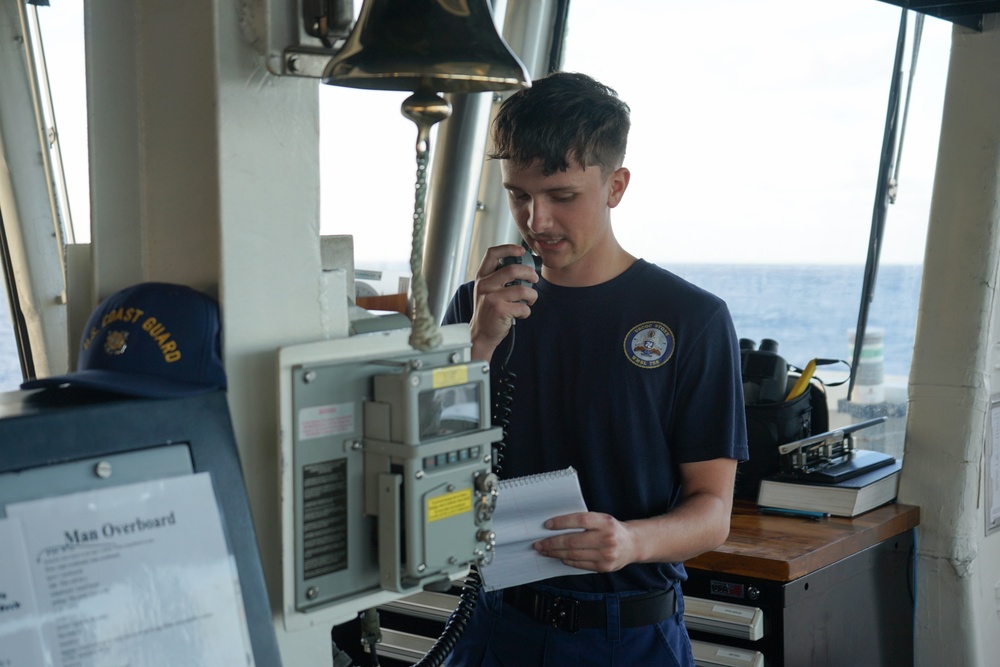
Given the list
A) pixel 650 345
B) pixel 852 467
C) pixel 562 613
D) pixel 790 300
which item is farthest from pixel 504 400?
pixel 790 300

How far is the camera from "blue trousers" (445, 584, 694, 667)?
174cm

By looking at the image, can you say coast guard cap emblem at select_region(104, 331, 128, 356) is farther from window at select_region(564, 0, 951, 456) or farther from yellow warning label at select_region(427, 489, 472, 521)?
window at select_region(564, 0, 951, 456)

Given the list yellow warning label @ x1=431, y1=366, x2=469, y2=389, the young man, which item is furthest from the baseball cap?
the young man

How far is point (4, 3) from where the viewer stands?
3.57m

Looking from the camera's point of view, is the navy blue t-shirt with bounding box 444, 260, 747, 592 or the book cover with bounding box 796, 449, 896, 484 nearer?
the navy blue t-shirt with bounding box 444, 260, 747, 592

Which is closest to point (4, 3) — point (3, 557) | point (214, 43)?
point (214, 43)

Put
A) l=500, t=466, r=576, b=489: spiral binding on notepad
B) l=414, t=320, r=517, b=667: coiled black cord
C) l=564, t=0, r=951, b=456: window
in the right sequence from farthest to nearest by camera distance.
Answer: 1. l=564, t=0, r=951, b=456: window
2. l=500, t=466, r=576, b=489: spiral binding on notepad
3. l=414, t=320, r=517, b=667: coiled black cord

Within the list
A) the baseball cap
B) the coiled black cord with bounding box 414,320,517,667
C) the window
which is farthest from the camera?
the window

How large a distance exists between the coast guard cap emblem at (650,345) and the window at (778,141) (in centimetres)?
31

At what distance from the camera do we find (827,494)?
9.22 ft

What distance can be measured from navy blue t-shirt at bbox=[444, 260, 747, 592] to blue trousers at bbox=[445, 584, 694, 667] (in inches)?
2.9

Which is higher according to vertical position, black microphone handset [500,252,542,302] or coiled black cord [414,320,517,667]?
black microphone handset [500,252,542,302]

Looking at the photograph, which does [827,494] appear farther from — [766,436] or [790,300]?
[790,300]

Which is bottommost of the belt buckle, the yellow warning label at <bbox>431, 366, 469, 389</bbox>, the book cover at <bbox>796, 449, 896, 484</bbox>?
the book cover at <bbox>796, 449, 896, 484</bbox>
